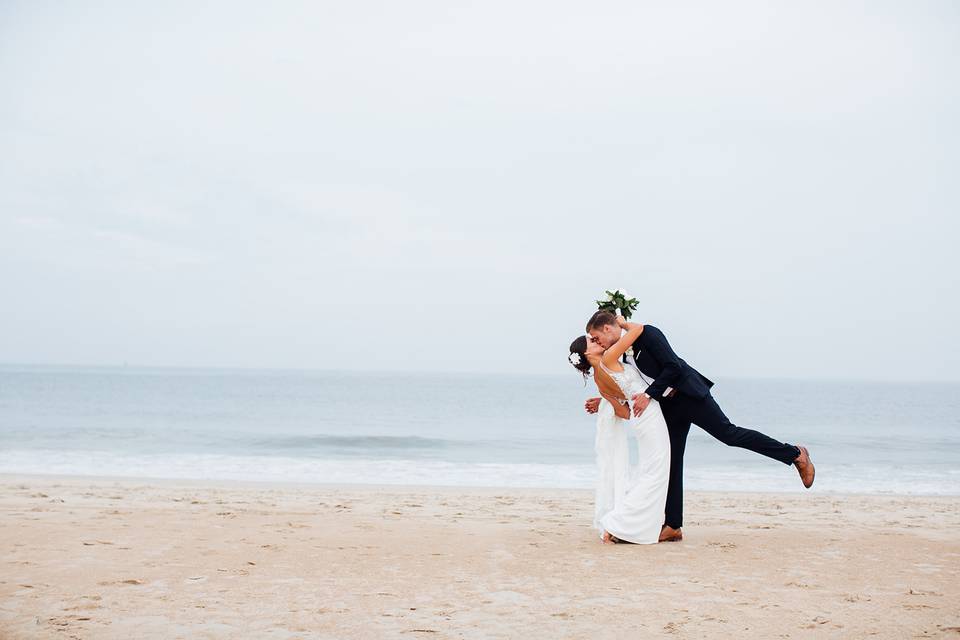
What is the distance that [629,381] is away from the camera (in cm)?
613

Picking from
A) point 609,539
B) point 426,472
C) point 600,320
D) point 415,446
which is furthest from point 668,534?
point 415,446

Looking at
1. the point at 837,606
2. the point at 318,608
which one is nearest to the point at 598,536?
the point at 837,606

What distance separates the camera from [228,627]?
3898 millimetres

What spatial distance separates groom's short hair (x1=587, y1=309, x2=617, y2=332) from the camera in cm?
606

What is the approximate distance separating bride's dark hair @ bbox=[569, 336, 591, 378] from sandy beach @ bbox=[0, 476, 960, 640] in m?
1.38

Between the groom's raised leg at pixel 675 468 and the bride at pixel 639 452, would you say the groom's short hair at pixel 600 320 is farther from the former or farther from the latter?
the groom's raised leg at pixel 675 468

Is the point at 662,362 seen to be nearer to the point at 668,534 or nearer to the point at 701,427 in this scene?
the point at 701,427

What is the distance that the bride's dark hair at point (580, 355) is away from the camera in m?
6.39

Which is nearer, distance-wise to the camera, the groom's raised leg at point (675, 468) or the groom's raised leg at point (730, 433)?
the groom's raised leg at point (730, 433)

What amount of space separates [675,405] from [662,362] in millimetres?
405

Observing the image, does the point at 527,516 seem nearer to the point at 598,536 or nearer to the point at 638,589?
the point at 598,536

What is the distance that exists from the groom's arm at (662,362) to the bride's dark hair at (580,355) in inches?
21.1

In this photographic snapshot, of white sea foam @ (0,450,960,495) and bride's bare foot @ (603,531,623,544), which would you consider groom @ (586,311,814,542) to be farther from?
white sea foam @ (0,450,960,495)

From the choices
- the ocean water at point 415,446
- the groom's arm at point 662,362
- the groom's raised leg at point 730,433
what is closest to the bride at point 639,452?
the groom's arm at point 662,362
